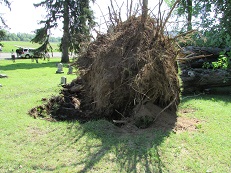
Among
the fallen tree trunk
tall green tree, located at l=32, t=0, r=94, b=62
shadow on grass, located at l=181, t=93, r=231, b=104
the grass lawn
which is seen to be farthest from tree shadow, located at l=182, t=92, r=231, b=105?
tall green tree, located at l=32, t=0, r=94, b=62

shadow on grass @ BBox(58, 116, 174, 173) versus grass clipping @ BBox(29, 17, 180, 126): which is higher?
grass clipping @ BBox(29, 17, 180, 126)

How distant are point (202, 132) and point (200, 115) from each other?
120 cm

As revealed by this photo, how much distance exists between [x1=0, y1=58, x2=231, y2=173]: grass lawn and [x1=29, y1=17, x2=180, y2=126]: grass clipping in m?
0.91

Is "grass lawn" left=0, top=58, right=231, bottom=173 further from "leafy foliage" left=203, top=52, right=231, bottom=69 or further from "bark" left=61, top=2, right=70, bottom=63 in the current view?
"bark" left=61, top=2, right=70, bottom=63

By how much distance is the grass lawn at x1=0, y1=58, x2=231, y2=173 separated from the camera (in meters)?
3.95

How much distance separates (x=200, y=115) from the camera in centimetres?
644

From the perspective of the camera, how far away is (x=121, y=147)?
178 inches

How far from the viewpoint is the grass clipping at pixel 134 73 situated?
18.3 feet

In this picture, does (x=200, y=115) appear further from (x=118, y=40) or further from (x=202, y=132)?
(x=118, y=40)

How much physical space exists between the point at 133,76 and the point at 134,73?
87 mm

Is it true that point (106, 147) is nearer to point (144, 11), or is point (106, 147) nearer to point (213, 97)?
point (144, 11)

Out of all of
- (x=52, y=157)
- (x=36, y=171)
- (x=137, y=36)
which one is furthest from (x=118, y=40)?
(x=36, y=171)

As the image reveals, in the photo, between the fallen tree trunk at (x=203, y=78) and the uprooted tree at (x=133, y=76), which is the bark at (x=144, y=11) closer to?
the uprooted tree at (x=133, y=76)

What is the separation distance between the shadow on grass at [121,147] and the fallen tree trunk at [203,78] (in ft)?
13.3
